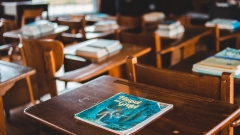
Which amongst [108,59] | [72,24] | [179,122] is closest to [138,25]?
[72,24]

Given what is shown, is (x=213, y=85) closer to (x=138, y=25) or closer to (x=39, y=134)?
(x=39, y=134)

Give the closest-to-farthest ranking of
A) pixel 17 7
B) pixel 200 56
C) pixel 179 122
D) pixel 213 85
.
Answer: pixel 179 122
pixel 213 85
pixel 200 56
pixel 17 7

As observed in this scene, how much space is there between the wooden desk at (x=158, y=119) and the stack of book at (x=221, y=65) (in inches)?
15.1

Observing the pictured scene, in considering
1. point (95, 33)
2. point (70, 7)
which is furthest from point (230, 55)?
point (70, 7)

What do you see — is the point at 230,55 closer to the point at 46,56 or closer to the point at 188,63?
the point at 188,63

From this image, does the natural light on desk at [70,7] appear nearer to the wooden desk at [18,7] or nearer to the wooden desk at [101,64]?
the wooden desk at [18,7]

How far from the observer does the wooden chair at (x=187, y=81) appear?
49.8 inches

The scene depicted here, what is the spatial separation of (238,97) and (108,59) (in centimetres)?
84

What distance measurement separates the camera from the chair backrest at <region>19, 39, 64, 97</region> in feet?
6.90

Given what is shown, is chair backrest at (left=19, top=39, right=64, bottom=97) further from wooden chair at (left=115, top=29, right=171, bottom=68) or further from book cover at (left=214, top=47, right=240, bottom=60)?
book cover at (left=214, top=47, right=240, bottom=60)

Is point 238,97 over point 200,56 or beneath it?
beneath

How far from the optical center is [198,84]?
4.39 ft

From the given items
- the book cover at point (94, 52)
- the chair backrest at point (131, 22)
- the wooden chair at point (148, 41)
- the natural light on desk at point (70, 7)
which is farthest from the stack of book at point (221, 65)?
the natural light on desk at point (70, 7)

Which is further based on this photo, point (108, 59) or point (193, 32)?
point (193, 32)
